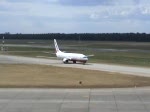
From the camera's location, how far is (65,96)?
25094 mm

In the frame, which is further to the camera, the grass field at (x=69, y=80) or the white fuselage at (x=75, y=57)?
the white fuselage at (x=75, y=57)

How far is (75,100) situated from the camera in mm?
23484

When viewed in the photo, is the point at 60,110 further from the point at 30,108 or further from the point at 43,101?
the point at 43,101

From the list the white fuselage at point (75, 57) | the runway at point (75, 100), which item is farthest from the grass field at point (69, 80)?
the white fuselage at point (75, 57)

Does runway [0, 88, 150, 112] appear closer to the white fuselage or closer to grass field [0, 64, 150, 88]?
grass field [0, 64, 150, 88]

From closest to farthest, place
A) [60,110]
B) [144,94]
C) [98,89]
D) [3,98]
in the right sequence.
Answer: [60,110]
[3,98]
[144,94]
[98,89]

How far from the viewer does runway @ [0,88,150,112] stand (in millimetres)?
20609

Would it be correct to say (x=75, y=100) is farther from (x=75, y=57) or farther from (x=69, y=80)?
(x=75, y=57)

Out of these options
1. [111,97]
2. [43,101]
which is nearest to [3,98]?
[43,101]

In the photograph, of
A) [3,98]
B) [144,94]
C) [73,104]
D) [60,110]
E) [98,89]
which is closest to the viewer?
[60,110]

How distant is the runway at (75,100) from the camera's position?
20609mm

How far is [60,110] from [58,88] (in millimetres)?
9267

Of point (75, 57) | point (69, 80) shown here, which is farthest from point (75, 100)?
point (75, 57)

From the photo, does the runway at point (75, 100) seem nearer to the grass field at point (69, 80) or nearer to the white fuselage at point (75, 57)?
the grass field at point (69, 80)
